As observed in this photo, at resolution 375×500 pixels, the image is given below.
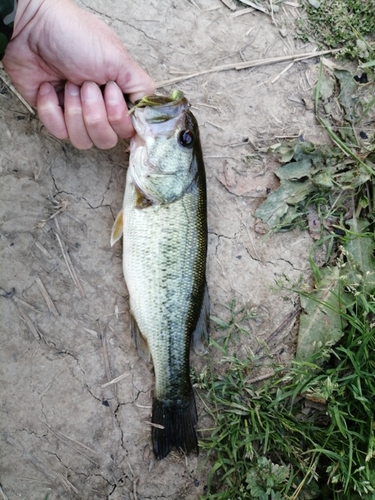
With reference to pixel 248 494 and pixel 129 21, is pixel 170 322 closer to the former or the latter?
pixel 248 494

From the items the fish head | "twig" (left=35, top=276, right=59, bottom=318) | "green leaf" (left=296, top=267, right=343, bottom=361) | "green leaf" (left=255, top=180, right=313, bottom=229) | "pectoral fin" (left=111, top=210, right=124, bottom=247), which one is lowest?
"twig" (left=35, top=276, right=59, bottom=318)

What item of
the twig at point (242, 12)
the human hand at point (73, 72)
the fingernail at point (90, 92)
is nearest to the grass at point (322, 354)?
the twig at point (242, 12)

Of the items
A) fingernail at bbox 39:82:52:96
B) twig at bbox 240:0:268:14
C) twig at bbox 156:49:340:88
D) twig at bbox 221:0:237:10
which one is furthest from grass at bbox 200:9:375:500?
fingernail at bbox 39:82:52:96

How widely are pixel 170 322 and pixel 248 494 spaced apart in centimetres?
124

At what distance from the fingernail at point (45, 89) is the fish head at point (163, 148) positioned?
0.54 m

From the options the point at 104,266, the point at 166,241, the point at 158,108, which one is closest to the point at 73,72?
the point at 158,108

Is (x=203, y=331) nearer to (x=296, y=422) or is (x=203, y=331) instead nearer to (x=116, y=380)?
(x=116, y=380)

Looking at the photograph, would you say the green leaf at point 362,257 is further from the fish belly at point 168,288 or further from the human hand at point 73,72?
the human hand at point 73,72

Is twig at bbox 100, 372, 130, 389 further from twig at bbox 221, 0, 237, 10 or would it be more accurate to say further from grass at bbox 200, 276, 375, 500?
twig at bbox 221, 0, 237, 10

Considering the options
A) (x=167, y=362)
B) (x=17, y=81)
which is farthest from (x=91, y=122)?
(x=167, y=362)

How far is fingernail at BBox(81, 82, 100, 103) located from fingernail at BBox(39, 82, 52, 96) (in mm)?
237

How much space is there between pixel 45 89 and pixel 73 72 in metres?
0.22

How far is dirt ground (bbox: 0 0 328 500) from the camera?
11.1 feet

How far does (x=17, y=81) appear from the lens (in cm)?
316
